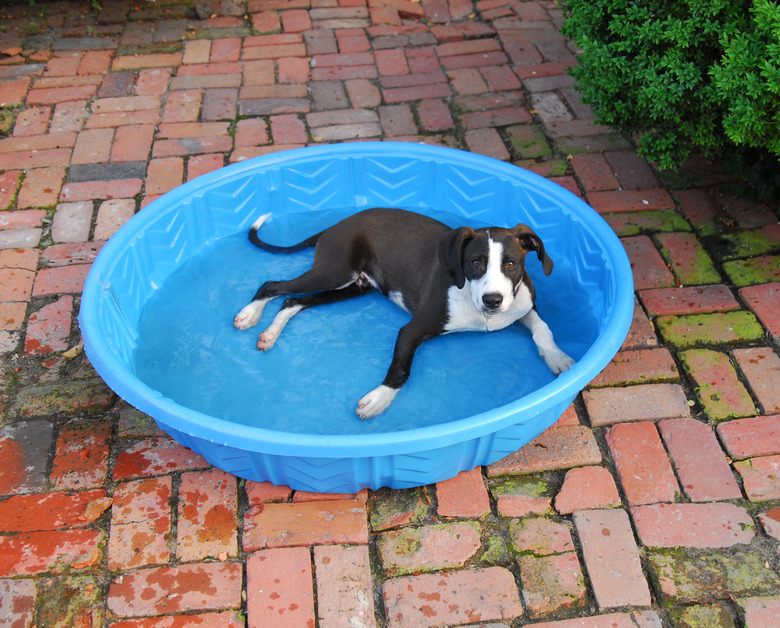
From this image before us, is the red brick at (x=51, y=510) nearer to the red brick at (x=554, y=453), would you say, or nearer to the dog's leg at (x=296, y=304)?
the dog's leg at (x=296, y=304)

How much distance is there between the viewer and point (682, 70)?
340cm

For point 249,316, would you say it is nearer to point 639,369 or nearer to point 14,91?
point 639,369

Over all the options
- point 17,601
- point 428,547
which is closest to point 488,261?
point 428,547

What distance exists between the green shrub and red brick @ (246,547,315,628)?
267 centimetres

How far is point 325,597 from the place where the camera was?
2.50m

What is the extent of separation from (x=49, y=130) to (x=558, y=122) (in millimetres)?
3533

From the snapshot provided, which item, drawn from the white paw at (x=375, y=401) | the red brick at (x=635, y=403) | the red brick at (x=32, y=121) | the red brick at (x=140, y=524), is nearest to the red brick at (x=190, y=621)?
the red brick at (x=140, y=524)

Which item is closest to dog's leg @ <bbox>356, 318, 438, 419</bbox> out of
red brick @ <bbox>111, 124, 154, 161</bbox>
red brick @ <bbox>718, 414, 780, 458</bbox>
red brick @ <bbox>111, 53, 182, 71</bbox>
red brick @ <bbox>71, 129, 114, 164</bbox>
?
red brick @ <bbox>718, 414, 780, 458</bbox>

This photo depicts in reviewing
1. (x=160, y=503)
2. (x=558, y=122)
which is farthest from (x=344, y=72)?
(x=160, y=503)

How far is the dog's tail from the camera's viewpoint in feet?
13.2

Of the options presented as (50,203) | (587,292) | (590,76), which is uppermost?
(590,76)

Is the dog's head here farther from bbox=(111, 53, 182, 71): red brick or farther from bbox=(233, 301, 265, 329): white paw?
bbox=(111, 53, 182, 71): red brick

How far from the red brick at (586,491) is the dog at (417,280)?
573mm

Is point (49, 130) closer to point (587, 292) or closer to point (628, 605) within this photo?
point (587, 292)
